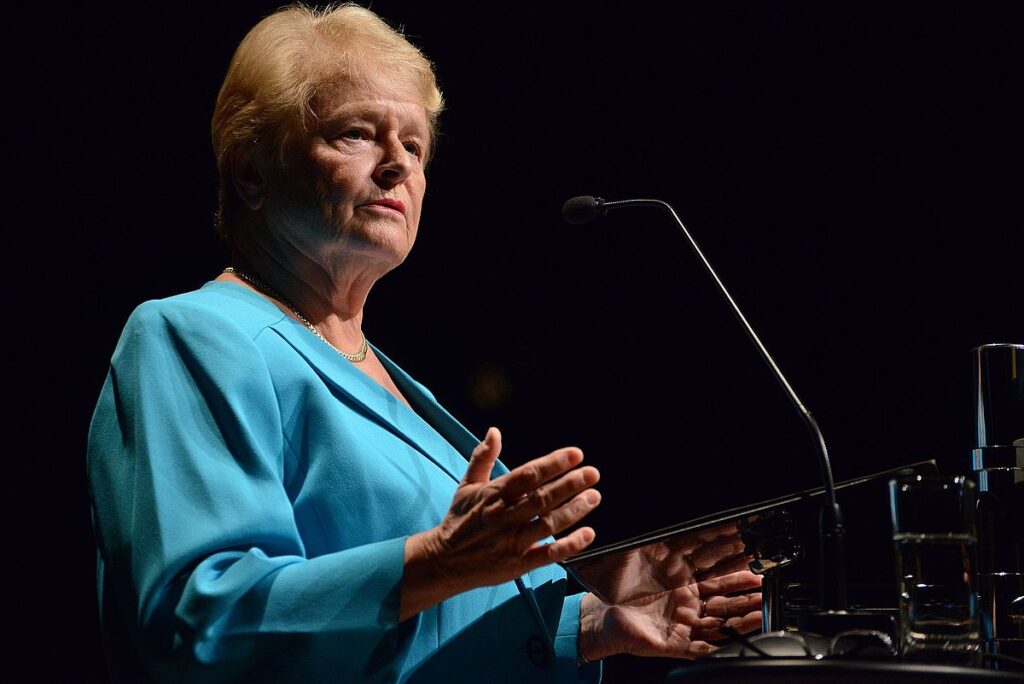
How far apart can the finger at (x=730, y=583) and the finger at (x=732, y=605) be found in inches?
0.5

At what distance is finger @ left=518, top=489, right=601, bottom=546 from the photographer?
46.4 inches

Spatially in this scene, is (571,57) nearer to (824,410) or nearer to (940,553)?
(824,410)

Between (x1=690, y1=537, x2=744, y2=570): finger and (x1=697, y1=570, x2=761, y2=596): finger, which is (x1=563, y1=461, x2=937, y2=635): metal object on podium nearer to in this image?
(x1=690, y1=537, x2=744, y2=570): finger

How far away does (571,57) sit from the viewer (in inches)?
134

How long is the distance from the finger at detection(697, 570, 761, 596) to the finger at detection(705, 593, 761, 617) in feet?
0.04

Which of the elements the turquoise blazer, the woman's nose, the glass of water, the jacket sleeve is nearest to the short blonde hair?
the woman's nose

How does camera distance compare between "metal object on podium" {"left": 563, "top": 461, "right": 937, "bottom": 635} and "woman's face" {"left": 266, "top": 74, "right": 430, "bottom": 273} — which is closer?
"metal object on podium" {"left": 563, "top": 461, "right": 937, "bottom": 635}

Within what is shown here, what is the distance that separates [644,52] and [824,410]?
1.20 meters

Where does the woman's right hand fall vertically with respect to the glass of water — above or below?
above

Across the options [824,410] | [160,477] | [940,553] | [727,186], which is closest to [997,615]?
[940,553]

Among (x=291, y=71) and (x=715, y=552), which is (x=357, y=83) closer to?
(x=291, y=71)

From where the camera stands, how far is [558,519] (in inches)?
46.5

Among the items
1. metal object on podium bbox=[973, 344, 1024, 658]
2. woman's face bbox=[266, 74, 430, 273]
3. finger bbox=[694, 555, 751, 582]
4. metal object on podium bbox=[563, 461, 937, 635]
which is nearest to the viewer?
metal object on podium bbox=[563, 461, 937, 635]

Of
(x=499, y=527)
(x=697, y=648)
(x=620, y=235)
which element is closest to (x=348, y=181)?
(x=499, y=527)
